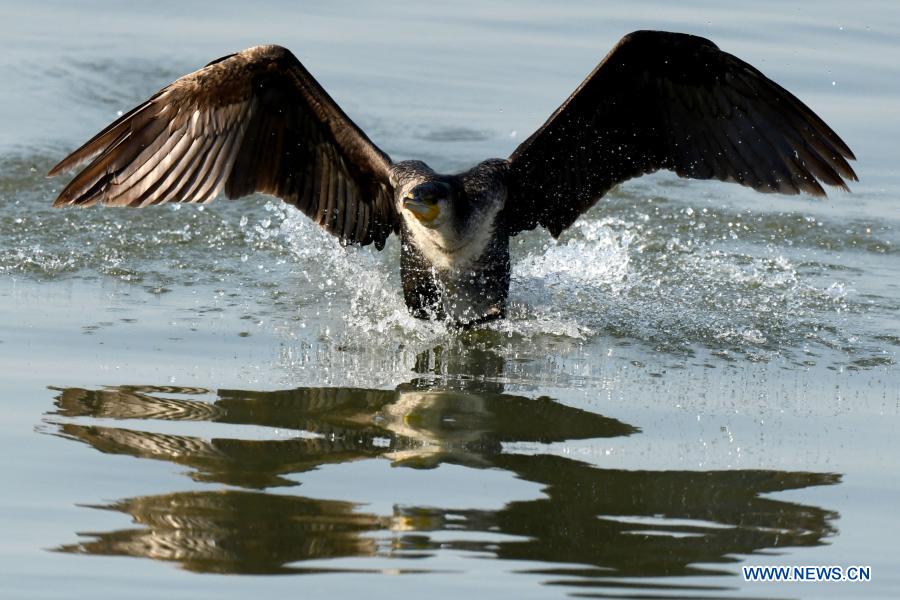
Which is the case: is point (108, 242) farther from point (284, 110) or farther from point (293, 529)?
point (293, 529)

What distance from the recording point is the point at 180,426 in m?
5.54

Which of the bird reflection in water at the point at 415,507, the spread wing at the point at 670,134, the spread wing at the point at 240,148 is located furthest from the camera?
the spread wing at the point at 240,148

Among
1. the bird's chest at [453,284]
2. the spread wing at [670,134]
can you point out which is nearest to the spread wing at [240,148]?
the bird's chest at [453,284]

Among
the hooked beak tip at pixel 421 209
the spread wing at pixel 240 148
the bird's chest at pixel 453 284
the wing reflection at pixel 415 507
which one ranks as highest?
the spread wing at pixel 240 148

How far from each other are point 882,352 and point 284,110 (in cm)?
334

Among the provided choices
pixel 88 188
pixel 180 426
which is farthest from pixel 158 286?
pixel 180 426

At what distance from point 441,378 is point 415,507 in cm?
183

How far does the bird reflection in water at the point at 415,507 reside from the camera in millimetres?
4402

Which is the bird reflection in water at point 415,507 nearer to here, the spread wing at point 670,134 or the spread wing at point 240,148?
the spread wing at point 240,148

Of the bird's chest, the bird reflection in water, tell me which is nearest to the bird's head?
the bird's chest

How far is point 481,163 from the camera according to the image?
7602mm

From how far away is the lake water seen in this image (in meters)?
4.43

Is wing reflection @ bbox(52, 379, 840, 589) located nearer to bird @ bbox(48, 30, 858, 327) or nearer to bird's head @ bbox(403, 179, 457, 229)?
bird's head @ bbox(403, 179, 457, 229)

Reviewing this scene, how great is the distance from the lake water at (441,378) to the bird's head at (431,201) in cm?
64
